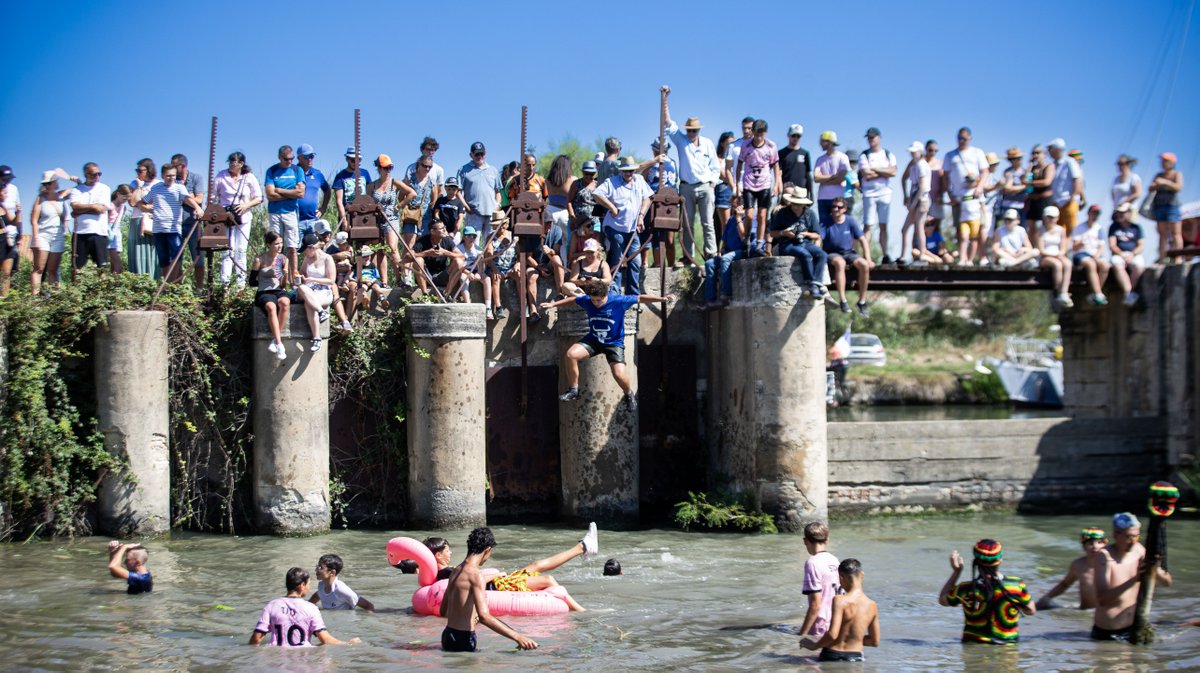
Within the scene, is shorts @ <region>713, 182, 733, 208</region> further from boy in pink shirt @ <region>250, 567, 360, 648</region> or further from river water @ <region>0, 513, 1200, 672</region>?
boy in pink shirt @ <region>250, 567, 360, 648</region>

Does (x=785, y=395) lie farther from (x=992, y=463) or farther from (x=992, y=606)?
(x=992, y=606)

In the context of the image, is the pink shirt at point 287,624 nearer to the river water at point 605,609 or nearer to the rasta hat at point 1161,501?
the river water at point 605,609

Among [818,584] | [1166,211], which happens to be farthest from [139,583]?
[1166,211]

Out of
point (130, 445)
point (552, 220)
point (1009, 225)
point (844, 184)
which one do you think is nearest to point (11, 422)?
point (130, 445)

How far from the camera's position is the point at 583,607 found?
42.3 ft

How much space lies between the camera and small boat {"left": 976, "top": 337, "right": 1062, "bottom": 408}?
39.4 m

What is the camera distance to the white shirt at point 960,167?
19.6 meters

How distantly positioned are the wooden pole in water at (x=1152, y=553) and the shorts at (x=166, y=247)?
40.3 ft

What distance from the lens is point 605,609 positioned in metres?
12.8

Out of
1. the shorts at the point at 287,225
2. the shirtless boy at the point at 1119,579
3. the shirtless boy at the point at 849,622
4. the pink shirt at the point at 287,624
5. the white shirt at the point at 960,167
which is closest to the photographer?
the shirtless boy at the point at 849,622

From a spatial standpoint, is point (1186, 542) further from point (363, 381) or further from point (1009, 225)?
point (363, 381)

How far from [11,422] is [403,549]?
5484mm

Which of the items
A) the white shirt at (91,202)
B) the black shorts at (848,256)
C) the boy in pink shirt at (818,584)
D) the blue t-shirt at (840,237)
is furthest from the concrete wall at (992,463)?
the white shirt at (91,202)

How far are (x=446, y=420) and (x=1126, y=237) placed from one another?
34.7 feet
